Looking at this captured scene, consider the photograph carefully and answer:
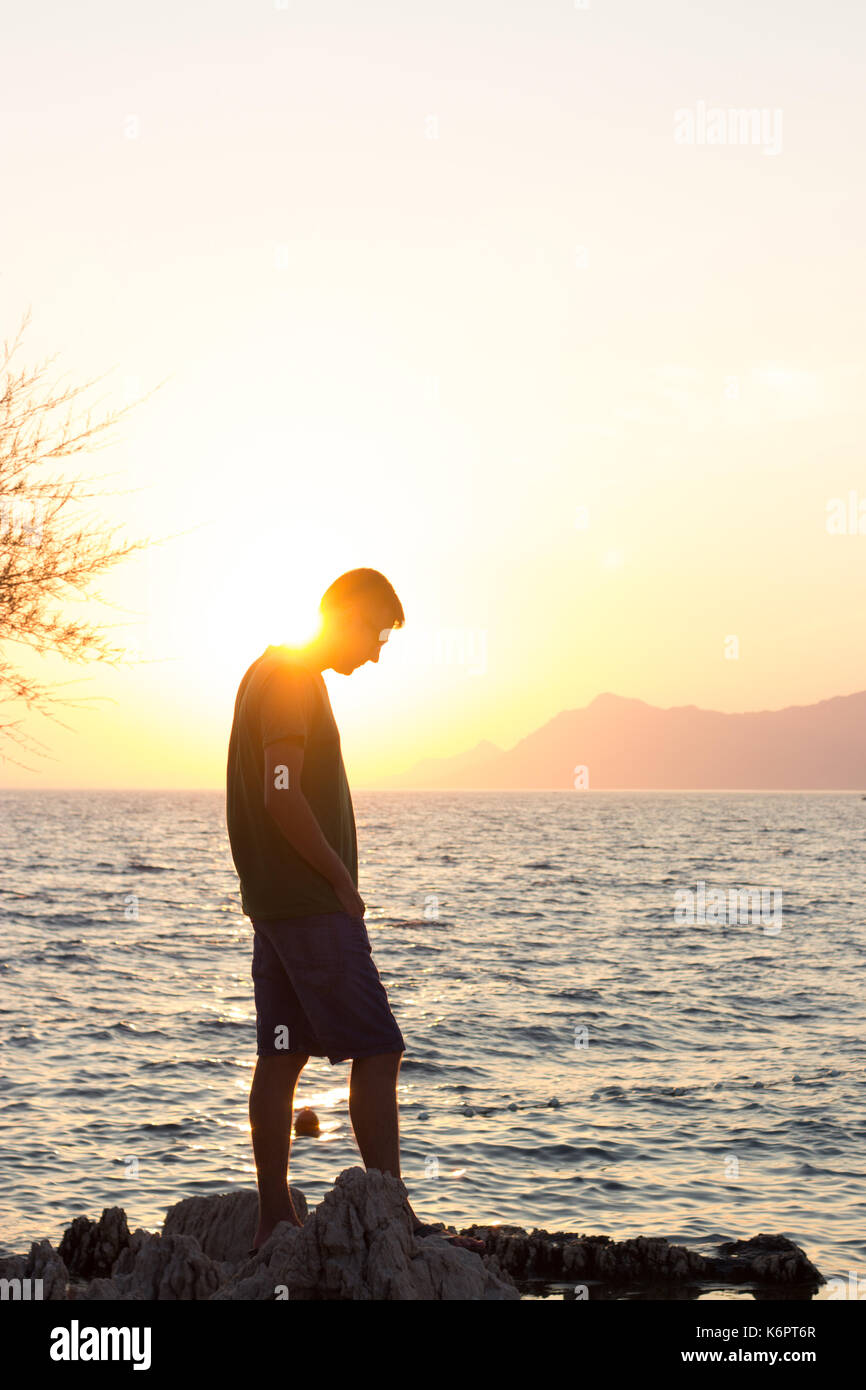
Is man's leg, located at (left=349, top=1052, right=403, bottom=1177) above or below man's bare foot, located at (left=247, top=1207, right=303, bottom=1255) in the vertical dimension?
above

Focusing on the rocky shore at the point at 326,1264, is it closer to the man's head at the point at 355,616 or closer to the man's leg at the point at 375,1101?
the man's leg at the point at 375,1101

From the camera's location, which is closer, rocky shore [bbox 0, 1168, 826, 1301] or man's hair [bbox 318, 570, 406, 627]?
rocky shore [bbox 0, 1168, 826, 1301]

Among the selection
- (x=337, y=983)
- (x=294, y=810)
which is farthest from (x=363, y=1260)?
(x=294, y=810)

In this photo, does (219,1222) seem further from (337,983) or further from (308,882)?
(308,882)

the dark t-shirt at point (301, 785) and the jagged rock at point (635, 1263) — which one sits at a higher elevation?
the dark t-shirt at point (301, 785)

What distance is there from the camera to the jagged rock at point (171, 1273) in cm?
507

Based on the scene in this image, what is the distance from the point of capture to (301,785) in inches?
173

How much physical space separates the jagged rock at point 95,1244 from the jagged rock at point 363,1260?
273 centimetres

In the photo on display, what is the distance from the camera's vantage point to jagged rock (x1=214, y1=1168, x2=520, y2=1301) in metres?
4.32

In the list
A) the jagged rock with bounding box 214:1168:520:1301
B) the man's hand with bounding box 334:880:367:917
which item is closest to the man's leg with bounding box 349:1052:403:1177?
the jagged rock with bounding box 214:1168:520:1301

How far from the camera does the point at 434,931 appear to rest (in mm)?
29328

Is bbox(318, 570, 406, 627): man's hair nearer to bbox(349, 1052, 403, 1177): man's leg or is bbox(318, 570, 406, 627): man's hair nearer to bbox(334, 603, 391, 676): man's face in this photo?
bbox(334, 603, 391, 676): man's face

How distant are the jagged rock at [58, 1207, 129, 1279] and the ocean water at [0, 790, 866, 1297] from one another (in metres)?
1.22

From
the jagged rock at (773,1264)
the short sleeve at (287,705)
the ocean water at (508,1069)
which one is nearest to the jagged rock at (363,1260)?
the short sleeve at (287,705)
